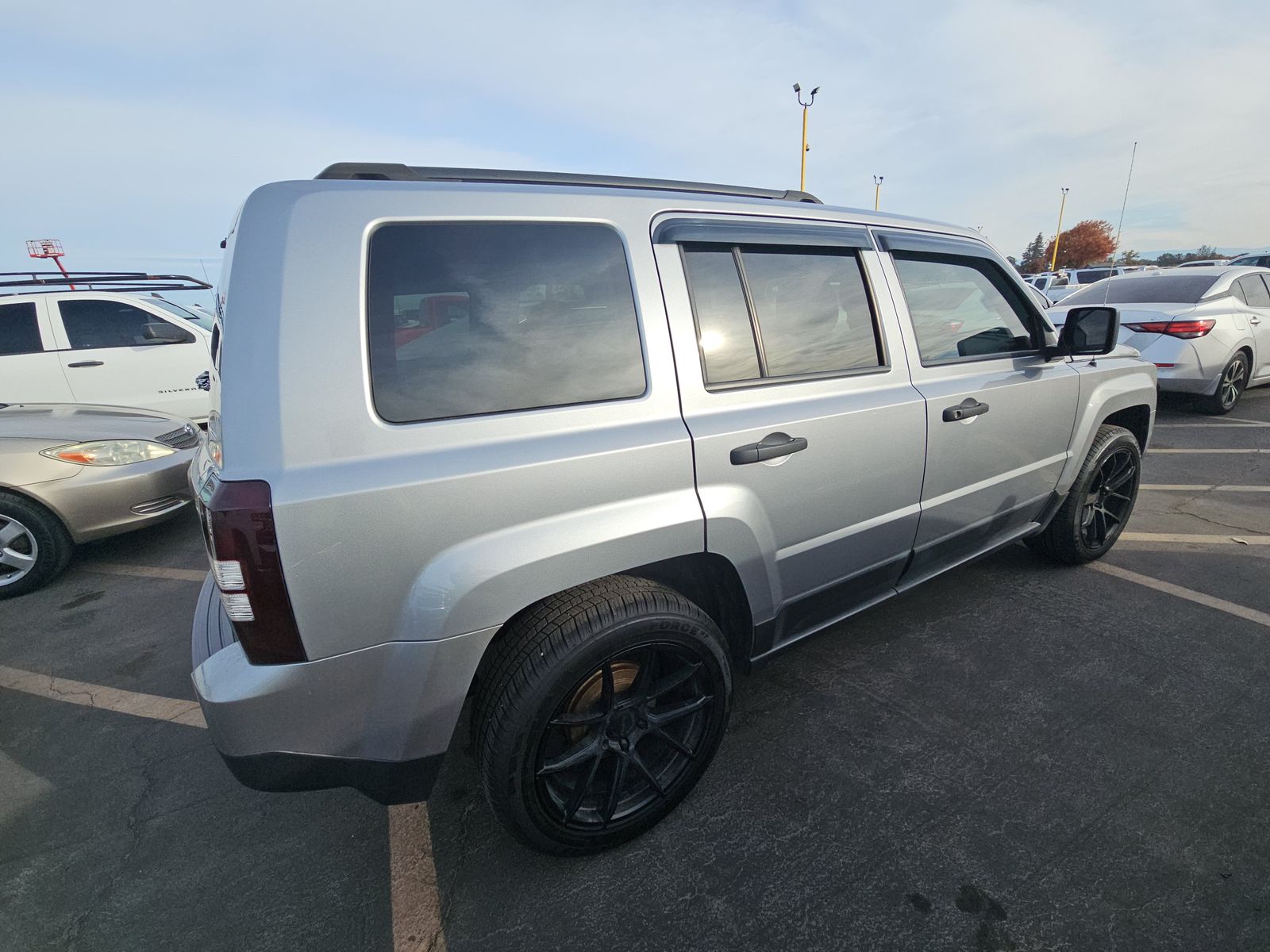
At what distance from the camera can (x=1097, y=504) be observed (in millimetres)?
3529

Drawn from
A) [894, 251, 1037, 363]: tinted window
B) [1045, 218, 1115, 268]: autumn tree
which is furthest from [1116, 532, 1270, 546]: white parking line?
[1045, 218, 1115, 268]: autumn tree

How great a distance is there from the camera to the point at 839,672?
272 centimetres

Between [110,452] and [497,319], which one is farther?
[110,452]

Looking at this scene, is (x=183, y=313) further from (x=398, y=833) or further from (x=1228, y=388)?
(x=1228, y=388)

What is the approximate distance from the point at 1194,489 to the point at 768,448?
4.95 m

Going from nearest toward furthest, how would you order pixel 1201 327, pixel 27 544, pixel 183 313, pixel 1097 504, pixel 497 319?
pixel 497 319 < pixel 1097 504 < pixel 27 544 < pixel 1201 327 < pixel 183 313

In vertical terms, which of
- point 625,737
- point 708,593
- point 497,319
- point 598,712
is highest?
point 497,319

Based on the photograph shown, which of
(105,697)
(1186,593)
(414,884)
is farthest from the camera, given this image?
(1186,593)

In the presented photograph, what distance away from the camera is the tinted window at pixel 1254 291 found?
23.9 feet

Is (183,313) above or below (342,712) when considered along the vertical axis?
above

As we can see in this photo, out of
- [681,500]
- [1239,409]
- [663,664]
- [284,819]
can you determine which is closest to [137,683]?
[284,819]

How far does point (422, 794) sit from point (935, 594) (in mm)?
2808

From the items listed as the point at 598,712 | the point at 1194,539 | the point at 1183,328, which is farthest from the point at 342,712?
the point at 1183,328

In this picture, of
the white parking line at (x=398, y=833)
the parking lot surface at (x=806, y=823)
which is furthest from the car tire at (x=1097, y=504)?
the white parking line at (x=398, y=833)
